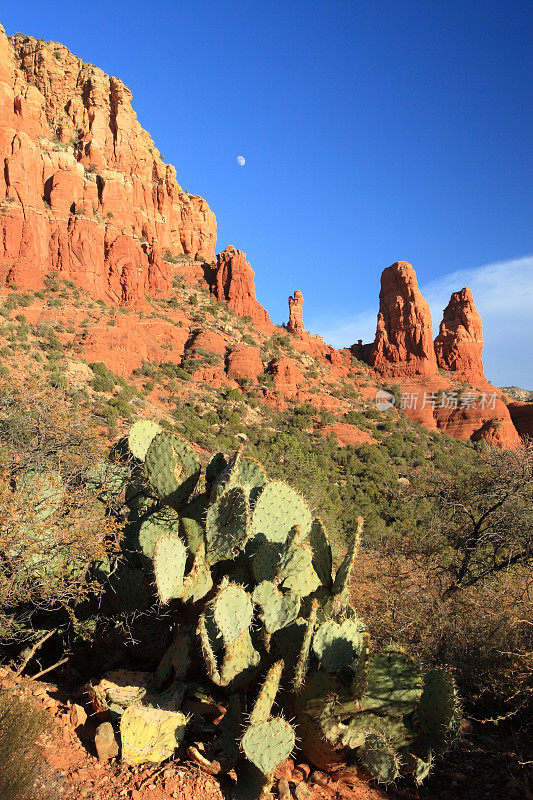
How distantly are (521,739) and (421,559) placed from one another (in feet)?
14.2

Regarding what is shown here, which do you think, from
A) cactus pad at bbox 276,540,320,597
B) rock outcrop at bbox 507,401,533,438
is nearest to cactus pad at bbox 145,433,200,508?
cactus pad at bbox 276,540,320,597

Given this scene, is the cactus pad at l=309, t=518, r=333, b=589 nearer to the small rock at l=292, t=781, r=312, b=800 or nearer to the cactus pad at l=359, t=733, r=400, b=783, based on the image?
the cactus pad at l=359, t=733, r=400, b=783

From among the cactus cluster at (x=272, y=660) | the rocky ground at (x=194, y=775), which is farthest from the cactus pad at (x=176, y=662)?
the rocky ground at (x=194, y=775)

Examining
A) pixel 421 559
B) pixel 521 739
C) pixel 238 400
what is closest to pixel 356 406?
pixel 238 400

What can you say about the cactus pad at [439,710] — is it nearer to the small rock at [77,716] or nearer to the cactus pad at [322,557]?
the cactus pad at [322,557]

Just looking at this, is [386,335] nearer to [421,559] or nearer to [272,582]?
[421,559]

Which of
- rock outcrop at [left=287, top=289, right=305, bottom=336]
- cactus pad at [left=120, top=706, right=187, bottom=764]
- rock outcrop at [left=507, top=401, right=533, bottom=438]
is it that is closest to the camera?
cactus pad at [left=120, top=706, right=187, bottom=764]

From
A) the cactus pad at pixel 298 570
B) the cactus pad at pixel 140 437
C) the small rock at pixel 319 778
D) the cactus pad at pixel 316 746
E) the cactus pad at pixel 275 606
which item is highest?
the cactus pad at pixel 140 437

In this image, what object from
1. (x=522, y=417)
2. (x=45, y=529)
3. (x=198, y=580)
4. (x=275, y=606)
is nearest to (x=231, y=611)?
(x=275, y=606)

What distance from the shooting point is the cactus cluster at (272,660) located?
3252 mm

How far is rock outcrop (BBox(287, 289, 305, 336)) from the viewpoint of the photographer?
45.4 m

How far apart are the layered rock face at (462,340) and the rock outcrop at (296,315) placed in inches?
571

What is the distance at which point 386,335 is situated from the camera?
4766 centimetres

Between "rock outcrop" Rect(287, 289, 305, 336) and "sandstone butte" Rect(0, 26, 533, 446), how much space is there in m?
0.14
